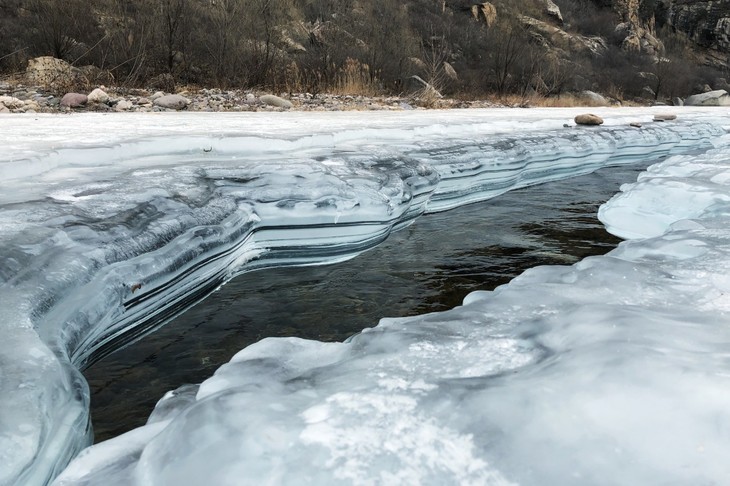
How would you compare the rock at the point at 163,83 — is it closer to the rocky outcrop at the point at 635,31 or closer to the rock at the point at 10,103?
the rock at the point at 10,103

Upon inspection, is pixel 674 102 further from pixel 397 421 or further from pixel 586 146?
pixel 397 421

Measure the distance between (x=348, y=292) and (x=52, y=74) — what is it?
677 centimetres

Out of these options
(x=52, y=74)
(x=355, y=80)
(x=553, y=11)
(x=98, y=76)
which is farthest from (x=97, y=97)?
(x=553, y=11)

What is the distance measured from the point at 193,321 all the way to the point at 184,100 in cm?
486

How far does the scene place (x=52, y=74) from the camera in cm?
727

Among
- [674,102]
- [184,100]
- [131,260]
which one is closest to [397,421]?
[131,260]

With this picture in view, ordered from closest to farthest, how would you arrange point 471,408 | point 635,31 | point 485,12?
point 471,408 < point 485,12 < point 635,31

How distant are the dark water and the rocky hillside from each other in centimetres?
550

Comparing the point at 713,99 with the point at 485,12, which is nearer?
the point at 713,99

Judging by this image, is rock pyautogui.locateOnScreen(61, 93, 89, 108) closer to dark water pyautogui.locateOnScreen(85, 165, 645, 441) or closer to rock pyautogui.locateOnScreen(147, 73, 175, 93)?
rock pyautogui.locateOnScreen(147, 73, 175, 93)

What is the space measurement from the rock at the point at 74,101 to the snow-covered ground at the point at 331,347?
302 cm

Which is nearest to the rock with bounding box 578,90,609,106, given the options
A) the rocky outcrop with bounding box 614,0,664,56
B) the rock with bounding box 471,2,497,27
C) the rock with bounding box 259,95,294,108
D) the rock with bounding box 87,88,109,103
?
the rock with bounding box 471,2,497,27

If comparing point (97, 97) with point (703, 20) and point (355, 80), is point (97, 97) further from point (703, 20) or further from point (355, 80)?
point (703, 20)

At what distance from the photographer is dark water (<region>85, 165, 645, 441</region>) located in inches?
64.4
